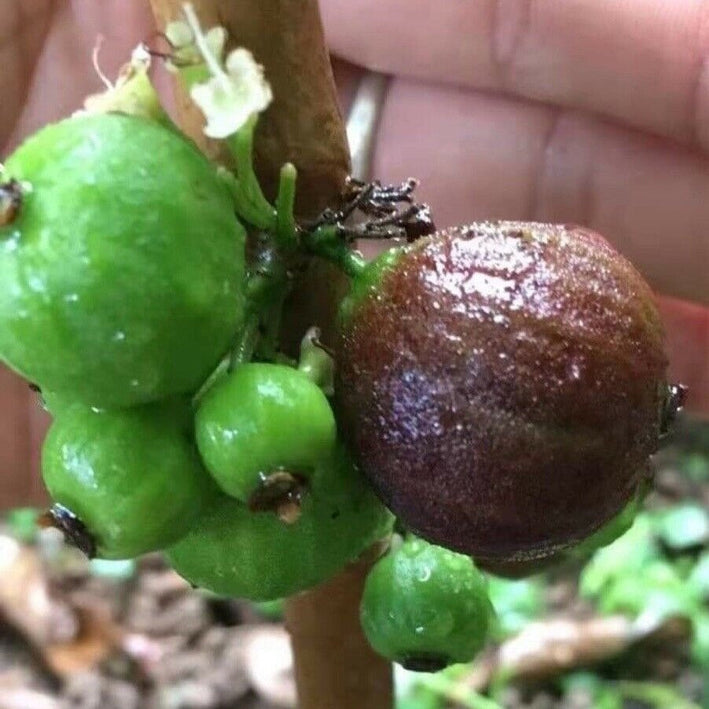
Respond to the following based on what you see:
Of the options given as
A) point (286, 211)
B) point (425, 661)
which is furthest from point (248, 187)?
point (425, 661)

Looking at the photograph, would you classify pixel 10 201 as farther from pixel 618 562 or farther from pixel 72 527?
pixel 618 562

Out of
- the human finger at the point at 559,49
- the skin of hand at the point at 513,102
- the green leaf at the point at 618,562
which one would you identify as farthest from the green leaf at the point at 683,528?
the human finger at the point at 559,49

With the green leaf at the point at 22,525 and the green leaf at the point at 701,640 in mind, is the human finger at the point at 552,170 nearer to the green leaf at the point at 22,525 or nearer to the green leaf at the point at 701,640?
the green leaf at the point at 701,640

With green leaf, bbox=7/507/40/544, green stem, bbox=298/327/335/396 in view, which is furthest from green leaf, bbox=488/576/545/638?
green stem, bbox=298/327/335/396

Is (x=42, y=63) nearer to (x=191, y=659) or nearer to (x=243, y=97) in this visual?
→ (x=243, y=97)

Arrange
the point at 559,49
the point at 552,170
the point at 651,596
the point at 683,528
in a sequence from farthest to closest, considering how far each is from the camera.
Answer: the point at 683,528
the point at 651,596
the point at 552,170
the point at 559,49

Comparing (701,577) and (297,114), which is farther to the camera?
(701,577)
